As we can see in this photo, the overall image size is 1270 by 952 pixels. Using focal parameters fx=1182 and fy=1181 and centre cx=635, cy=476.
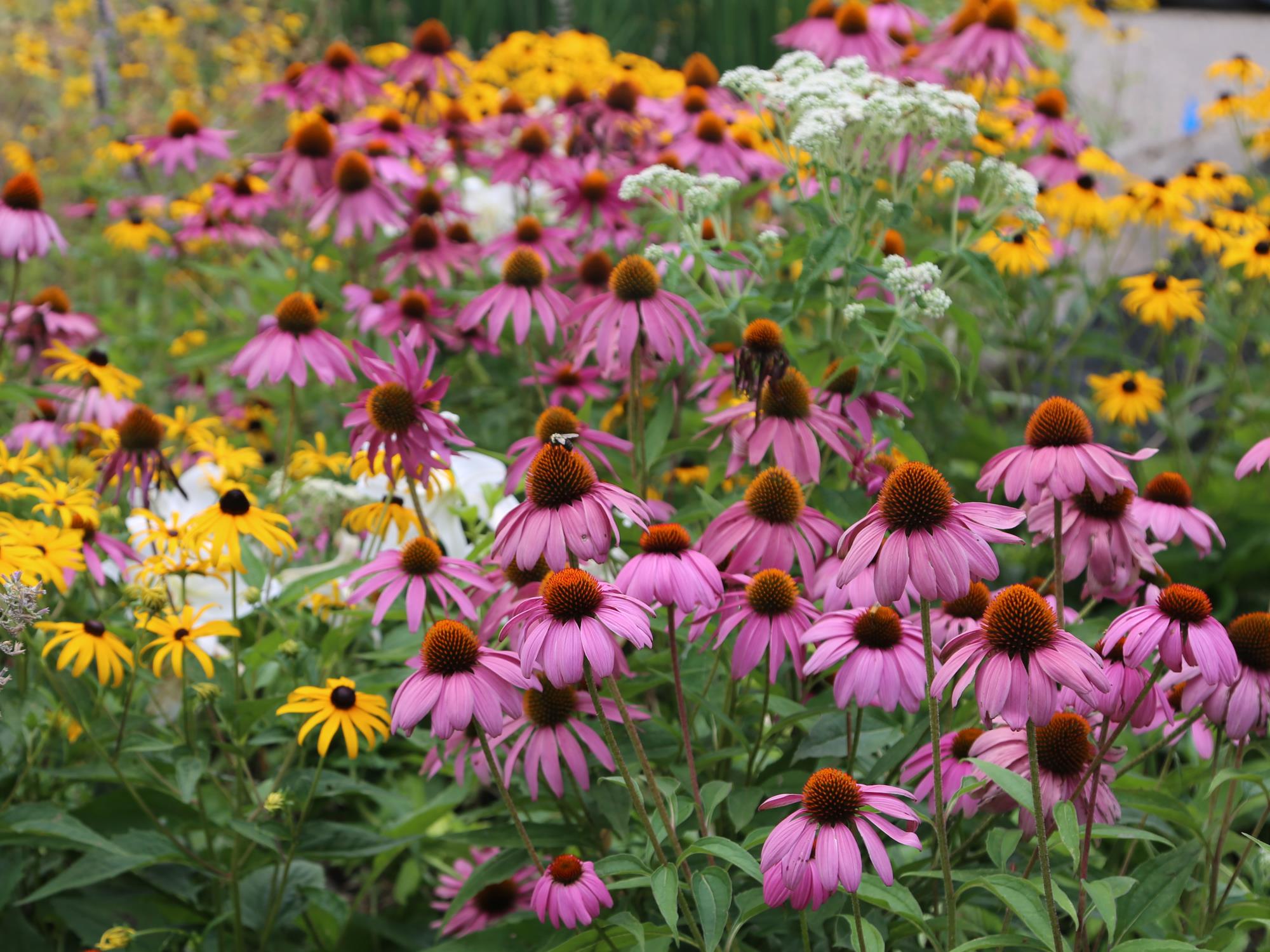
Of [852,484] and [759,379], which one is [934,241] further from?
[759,379]

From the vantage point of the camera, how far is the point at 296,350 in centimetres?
232

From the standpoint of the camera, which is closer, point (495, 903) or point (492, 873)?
point (492, 873)

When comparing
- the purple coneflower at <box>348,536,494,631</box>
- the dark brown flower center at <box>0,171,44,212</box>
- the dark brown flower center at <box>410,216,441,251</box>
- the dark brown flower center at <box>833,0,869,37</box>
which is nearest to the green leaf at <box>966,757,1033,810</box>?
the purple coneflower at <box>348,536,494,631</box>

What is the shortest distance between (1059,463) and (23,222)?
2328 millimetres

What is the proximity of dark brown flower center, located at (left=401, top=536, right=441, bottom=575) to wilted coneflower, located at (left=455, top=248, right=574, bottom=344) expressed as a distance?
0.75 meters

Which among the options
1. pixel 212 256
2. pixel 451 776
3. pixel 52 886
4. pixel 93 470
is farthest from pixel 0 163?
pixel 52 886

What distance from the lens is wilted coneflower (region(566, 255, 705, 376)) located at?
1980 millimetres

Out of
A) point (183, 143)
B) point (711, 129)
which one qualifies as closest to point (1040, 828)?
point (711, 129)

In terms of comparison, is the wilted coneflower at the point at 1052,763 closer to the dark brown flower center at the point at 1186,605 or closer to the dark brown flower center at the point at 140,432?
the dark brown flower center at the point at 1186,605

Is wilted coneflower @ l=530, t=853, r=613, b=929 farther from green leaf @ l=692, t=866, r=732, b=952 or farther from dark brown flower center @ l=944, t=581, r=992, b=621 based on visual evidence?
dark brown flower center @ l=944, t=581, r=992, b=621

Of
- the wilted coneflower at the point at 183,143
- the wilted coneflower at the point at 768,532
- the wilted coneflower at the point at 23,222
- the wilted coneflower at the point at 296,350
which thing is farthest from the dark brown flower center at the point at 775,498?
the wilted coneflower at the point at 183,143

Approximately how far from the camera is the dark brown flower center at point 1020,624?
4.14 feet

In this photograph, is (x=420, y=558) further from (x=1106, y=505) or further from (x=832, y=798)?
(x=1106, y=505)

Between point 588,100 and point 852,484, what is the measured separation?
1.78m
